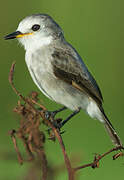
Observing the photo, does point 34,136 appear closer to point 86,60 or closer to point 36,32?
point 36,32

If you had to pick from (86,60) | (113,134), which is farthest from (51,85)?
(86,60)

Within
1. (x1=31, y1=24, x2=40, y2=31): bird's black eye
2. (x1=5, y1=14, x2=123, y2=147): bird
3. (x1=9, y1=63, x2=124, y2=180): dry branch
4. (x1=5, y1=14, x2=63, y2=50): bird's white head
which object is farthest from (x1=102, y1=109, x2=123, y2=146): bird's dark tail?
(x1=9, y1=63, x2=124, y2=180): dry branch

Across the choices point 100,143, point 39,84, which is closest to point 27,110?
point 39,84

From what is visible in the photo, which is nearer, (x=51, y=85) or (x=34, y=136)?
(x=34, y=136)

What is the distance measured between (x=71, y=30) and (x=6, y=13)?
3.03 feet

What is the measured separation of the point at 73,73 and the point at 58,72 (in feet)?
0.40

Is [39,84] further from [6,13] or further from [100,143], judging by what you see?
[6,13]

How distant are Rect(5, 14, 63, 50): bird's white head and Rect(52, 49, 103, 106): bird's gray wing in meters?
0.18

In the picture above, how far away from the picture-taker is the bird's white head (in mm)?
3512

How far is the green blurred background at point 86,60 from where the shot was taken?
4.00m

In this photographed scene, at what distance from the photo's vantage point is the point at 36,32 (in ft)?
11.8

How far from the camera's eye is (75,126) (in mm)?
4520

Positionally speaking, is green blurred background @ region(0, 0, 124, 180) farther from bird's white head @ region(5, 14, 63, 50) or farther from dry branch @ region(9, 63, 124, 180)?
dry branch @ region(9, 63, 124, 180)

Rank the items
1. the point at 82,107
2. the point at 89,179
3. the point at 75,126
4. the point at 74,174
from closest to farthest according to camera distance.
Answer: the point at 74,174 < the point at 89,179 < the point at 82,107 < the point at 75,126
